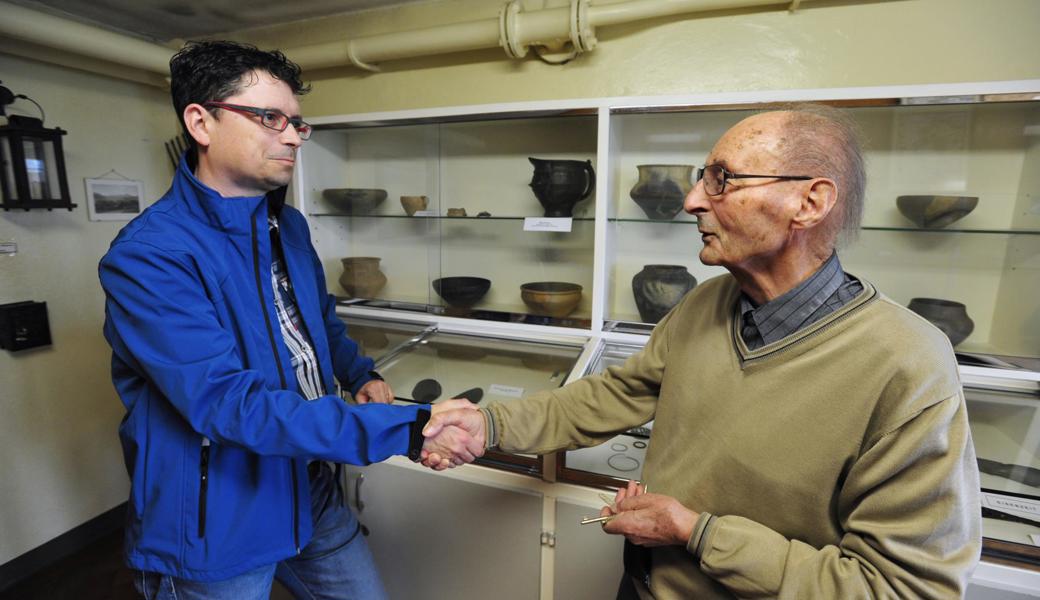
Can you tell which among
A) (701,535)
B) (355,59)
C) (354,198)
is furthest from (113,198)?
(701,535)

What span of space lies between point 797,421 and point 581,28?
55.4 inches

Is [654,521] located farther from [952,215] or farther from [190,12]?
[190,12]

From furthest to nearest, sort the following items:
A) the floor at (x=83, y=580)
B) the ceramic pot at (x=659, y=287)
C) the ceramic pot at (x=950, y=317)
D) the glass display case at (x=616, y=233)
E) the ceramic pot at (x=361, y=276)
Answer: the ceramic pot at (x=361, y=276) → the floor at (x=83, y=580) → the ceramic pot at (x=659, y=287) → the ceramic pot at (x=950, y=317) → the glass display case at (x=616, y=233)

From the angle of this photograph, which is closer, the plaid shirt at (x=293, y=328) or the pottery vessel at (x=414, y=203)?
the plaid shirt at (x=293, y=328)

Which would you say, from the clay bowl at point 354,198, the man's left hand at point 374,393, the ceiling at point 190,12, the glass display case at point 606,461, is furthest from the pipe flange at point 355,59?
the glass display case at point 606,461

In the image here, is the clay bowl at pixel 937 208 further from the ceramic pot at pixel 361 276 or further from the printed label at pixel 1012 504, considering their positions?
the ceramic pot at pixel 361 276

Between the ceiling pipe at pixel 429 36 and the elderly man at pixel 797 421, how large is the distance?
994mm

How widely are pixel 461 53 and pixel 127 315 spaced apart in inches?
60.9

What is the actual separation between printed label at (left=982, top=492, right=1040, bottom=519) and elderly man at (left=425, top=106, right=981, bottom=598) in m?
0.53

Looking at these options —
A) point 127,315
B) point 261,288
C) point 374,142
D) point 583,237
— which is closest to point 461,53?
point 374,142

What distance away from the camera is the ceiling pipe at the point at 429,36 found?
164cm

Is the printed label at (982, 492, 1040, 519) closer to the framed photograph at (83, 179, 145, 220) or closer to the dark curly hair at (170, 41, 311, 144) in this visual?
the dark curly hair at (170, 41, 311, 144)

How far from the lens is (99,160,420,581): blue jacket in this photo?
0.91 meters

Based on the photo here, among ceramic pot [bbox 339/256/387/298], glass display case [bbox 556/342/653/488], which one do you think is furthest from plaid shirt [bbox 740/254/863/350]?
ceramic pot [bbox 339/256/387/298]
